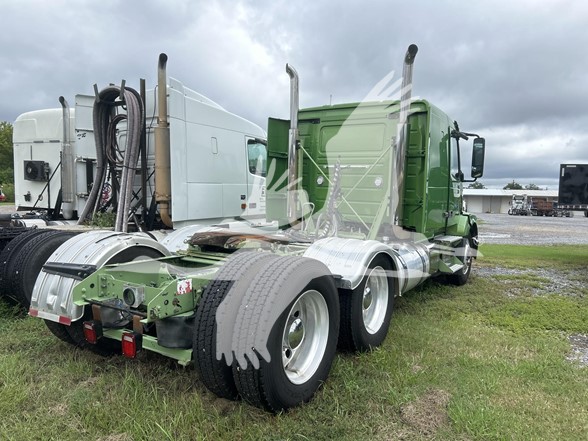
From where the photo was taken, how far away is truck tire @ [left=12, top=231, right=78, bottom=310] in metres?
4.29

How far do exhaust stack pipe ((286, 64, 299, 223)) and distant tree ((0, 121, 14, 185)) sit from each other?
43334 mm

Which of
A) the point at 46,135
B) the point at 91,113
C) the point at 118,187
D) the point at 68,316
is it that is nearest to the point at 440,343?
the point at 68,316

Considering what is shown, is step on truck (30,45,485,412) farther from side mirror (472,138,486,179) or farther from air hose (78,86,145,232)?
air hose (78,86,145,232)

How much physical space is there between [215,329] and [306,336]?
752 mm

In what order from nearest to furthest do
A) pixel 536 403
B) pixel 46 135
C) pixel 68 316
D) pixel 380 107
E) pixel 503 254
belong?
pixel 536 403 < pixel 68 316 < pixel 380 107 < pixel 46 135 < pixel 503 254

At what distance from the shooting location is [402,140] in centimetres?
504

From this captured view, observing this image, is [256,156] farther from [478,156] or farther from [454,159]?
[478,156]

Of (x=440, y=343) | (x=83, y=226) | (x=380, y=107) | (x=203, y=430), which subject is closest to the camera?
(x=203, y=430)

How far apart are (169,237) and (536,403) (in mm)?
3990

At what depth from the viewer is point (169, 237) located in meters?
5.18

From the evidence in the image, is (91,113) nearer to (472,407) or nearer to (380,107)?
(380,107)

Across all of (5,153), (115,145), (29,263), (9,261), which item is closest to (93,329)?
(29,263)

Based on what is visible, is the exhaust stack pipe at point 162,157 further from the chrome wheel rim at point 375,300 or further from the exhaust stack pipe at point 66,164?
the chrome wheel rim at point 375,300

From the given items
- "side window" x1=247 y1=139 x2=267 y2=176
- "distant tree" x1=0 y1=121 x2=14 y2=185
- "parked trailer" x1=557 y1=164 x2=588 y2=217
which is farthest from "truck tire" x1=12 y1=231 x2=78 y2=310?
"distant tree" x1=0 y1=121 x2=14 y2=185
